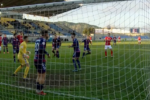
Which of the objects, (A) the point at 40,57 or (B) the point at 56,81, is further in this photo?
(B) the point at 56,81

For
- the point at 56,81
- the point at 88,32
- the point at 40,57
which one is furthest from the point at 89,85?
the point at 88,32

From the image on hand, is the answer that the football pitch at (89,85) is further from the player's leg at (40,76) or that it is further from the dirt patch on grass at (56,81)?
the player's leg at (40,76)

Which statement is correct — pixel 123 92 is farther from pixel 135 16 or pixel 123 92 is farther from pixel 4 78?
pixel 4 78

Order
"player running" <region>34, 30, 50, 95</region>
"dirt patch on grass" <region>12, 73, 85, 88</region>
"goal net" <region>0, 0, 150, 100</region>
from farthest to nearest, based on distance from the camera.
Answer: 1. "dirt patch on grass" <region>12, 73, 85, 88</region>
2. "player running" <region>34, 30, 50, 95</region>
3. "goal net" <region>0, 0, 150, 100</region>

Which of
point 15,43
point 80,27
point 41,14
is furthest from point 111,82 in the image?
point 15,43

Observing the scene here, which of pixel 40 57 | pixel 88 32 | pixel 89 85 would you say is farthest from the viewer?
pixel 89 85

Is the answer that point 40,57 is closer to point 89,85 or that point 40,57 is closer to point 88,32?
point 88,32

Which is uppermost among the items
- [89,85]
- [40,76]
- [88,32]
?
[88,32]

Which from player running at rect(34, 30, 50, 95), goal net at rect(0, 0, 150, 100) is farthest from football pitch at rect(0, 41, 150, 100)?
player running at rect(34, 30, 50, 95)

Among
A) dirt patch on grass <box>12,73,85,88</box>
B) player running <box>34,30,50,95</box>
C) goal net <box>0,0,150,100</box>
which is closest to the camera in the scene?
goal net <box>0,0,150,100</box>

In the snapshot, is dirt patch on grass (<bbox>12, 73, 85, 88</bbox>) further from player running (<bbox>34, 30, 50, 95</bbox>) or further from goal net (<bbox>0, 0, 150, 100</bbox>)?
player running (<bbox>34, 30, 50, 95</bbox>)

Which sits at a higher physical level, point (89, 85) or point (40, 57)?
point (40, 57)


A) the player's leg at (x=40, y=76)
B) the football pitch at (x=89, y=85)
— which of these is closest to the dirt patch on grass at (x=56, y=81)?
the football pitch at (x=89, y=85)

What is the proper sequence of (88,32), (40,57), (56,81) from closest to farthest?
(88,32) < (40,57) < (56,81)
